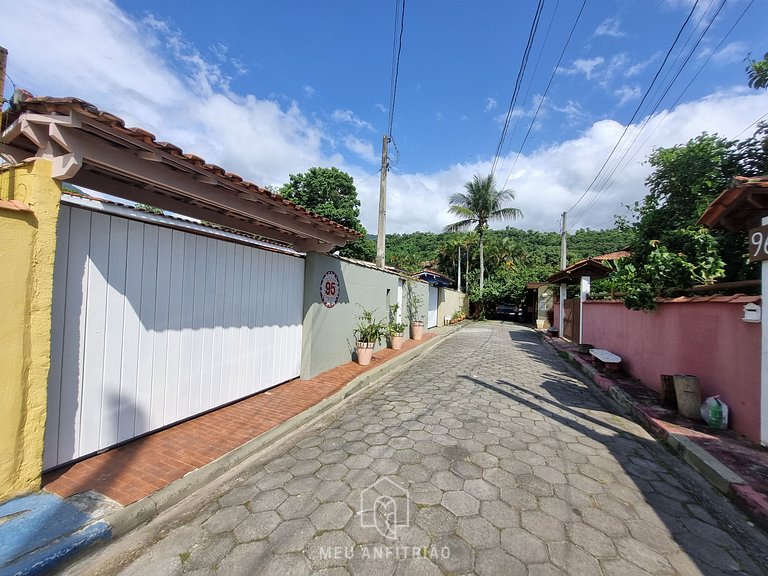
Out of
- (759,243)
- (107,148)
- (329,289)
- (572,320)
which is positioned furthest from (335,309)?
(572,320)

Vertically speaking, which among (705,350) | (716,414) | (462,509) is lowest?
(462,509)

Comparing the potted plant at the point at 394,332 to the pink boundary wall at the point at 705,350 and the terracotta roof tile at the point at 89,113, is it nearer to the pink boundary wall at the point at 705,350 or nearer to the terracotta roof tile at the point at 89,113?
the pink boundary wall at the point at 705,350

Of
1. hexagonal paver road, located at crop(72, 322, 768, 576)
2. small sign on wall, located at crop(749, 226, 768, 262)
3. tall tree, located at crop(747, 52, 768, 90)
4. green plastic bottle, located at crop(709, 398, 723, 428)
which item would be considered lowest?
hexagonal paver road, located at crop(72, 322, 768, 576)

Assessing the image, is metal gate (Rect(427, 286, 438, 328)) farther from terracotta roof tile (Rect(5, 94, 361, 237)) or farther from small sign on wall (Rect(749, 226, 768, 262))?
terracotta roof tile (Rect(5, 94, 361, 237))

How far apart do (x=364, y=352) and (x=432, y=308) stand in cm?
1085

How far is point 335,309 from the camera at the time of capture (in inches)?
277

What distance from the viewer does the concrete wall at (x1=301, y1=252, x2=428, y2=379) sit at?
6.22 m

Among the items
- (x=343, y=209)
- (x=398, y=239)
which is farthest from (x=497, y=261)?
(x=398, y=239)

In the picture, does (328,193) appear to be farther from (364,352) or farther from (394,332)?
(364,352)

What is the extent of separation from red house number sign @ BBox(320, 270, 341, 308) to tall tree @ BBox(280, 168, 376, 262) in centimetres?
1632

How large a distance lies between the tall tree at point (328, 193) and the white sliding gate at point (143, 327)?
1834 cm

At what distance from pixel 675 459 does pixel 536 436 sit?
1.46 metres

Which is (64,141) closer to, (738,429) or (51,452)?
(51,452)

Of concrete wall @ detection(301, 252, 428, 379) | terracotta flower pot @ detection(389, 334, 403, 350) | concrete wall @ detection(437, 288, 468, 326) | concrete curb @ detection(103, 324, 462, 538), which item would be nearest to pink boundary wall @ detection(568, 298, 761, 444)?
concrete curb @ detection(103, 324, 462, 538)
